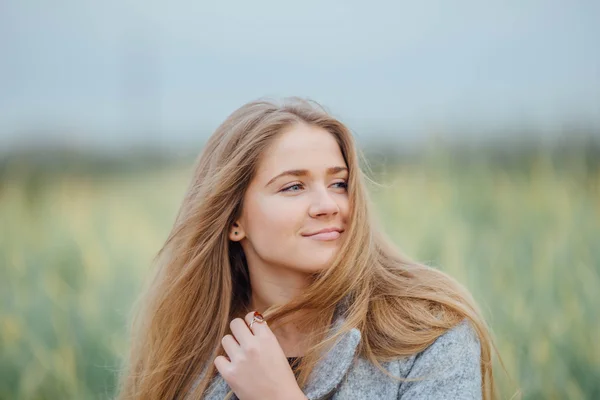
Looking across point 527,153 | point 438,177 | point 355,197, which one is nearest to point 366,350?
point 355,197

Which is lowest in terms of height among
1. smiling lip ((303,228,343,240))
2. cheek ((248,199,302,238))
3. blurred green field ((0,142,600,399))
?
blurred green field ((0,142,600,399))

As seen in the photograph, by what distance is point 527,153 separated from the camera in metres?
2.75

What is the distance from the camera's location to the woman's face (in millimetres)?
1748

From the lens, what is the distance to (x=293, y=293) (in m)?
1.90

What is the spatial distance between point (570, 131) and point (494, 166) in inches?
13.5

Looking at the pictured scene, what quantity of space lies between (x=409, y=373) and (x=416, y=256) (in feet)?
3.40

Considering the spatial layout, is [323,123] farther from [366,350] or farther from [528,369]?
[528,369]

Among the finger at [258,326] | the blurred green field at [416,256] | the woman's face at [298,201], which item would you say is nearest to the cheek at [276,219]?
the woman's face at [298,201]

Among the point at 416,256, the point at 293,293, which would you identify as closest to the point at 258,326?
the point at 293,293

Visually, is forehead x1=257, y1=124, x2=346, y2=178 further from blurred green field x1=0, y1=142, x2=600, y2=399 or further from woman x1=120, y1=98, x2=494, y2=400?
blurred green field x1=0, y1=142, x2=600, y2=399

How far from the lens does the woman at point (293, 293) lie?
65.3 inches

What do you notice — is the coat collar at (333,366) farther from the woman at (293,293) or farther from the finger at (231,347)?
the finger at (231,347)

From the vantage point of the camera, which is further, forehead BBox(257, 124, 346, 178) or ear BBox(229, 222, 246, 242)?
ear BBox(229, 222, 246, 242)


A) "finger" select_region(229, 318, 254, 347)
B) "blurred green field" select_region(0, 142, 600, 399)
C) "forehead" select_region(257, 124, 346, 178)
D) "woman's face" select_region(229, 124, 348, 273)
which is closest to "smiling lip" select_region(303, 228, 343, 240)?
"woman's face" select_region(229, 124, 348, 273)
